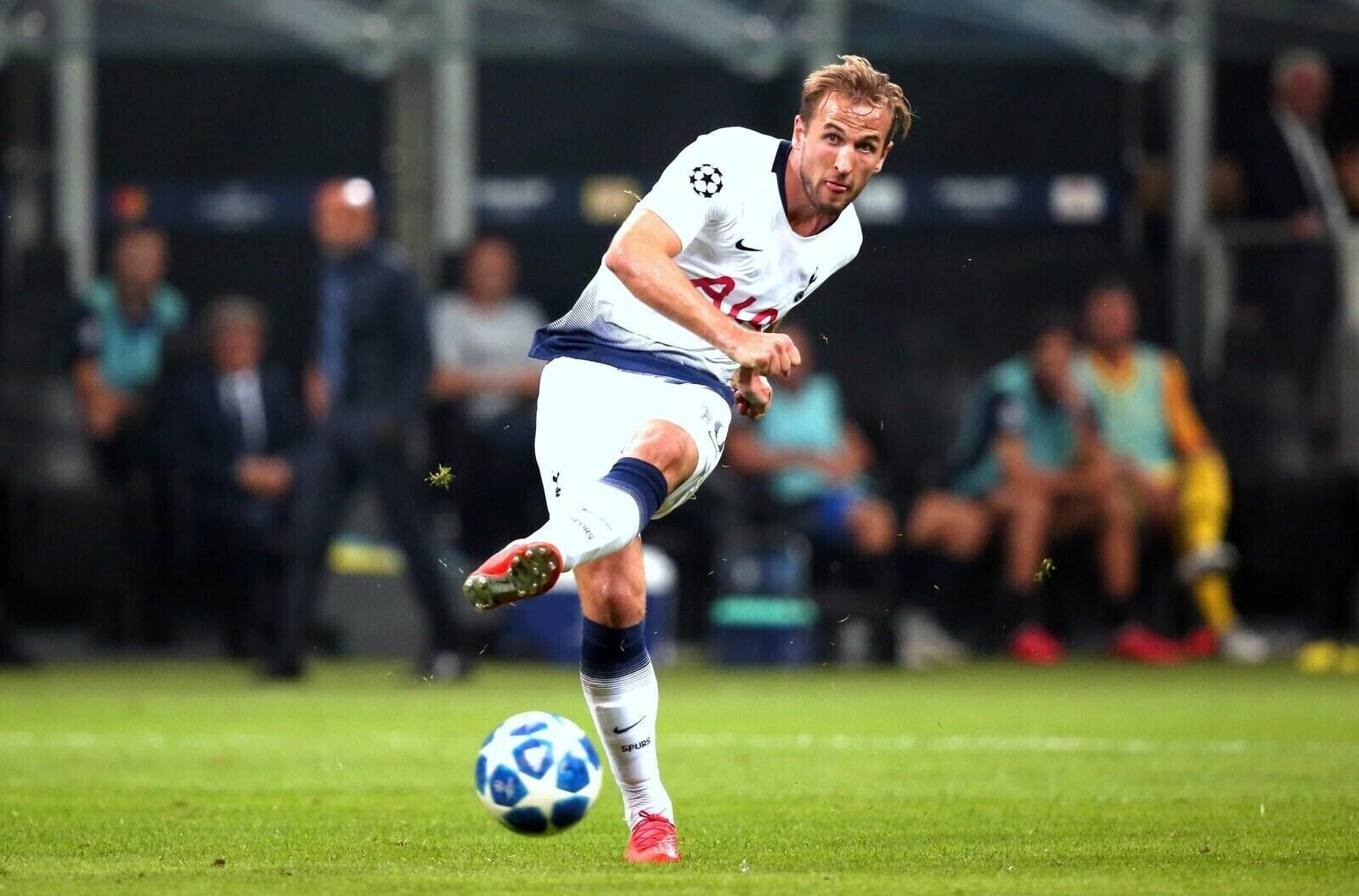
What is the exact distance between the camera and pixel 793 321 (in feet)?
51.8

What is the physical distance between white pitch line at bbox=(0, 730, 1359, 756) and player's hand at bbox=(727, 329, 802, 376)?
3762 mm

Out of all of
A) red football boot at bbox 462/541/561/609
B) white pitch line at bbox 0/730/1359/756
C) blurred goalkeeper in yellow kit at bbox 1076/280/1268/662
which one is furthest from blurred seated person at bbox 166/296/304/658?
red football boot at bbox 462/541/561/609

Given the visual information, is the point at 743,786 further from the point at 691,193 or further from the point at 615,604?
the point at 691,193

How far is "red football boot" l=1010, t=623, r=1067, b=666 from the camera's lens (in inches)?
595

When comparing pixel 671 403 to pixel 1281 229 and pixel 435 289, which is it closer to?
pixel 435 289

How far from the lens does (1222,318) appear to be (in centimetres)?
1622

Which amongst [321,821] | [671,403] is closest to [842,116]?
[671,403]

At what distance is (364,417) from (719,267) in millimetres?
6787

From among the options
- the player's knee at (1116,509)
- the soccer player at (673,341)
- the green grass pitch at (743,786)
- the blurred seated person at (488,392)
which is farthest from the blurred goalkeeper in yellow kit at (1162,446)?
the soccer player at (673,341)

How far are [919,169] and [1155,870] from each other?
10.9 m

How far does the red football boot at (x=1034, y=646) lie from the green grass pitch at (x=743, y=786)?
758 mm

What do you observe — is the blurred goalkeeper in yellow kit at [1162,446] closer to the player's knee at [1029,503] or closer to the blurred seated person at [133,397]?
the player's knee at [1029,503]

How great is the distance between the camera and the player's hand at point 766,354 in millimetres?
6461

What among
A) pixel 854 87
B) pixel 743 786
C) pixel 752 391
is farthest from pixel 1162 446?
pixel 752 391
